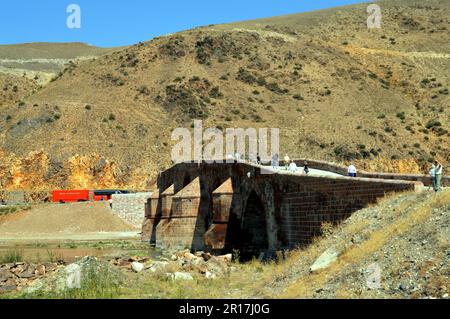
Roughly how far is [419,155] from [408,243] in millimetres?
57998

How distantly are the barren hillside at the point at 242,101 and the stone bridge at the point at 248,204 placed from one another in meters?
21.0

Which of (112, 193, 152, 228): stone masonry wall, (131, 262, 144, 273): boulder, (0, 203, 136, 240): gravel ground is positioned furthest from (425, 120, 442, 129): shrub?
(131, 262, 144, 273): boulder

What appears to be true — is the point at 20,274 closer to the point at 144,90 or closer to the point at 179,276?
the point at 179,276

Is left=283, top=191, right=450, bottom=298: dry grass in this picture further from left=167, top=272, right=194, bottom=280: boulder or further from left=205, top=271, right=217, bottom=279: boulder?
left=205, top=271, right=217, bottom=279: boulder

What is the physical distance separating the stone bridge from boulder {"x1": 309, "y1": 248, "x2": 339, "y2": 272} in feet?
9.25

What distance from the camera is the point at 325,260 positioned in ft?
52.8

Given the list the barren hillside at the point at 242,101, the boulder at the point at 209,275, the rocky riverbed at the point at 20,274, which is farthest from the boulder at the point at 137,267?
the barren hillside at the point at 242,101

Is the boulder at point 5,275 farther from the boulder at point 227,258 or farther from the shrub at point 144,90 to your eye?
the shrub at point 144,90

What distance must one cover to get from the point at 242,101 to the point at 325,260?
2652 inches

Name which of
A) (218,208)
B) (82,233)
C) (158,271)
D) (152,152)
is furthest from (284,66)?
(158,271)

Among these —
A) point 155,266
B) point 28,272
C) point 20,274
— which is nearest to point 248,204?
point 155,266

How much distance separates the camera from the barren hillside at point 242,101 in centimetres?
7088

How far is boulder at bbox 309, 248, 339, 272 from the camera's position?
15825 millimetres
